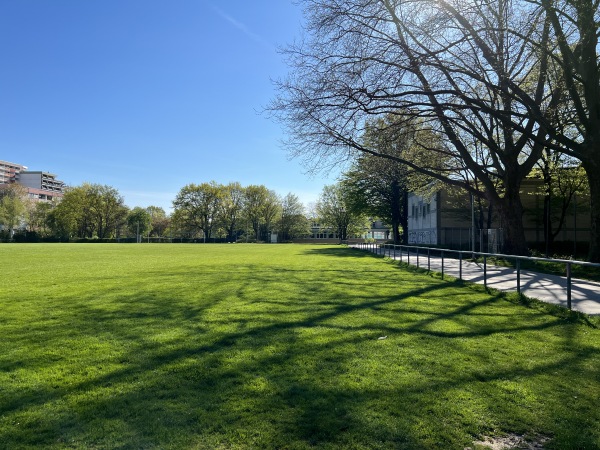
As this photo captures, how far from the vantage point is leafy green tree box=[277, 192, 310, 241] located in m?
105

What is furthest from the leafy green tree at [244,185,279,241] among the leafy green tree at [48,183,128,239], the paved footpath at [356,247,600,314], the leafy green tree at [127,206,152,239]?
the paved footpath at [356,247,600,314]

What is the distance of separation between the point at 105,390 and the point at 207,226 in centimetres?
9783

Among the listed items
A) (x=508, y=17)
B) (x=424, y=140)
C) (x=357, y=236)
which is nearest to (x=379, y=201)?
(x=424, y=140)

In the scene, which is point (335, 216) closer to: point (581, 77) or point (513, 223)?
point (513, 223)

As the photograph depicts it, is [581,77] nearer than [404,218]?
Yes

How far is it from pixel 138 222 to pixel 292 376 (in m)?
104

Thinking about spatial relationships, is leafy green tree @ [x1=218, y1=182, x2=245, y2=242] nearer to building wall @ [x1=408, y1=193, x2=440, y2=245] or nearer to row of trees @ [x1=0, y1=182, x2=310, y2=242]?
row of trees @ [x1=0, y1=182, x2=310, y2=242]

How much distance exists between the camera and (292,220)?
105062mm

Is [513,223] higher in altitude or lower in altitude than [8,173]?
lower

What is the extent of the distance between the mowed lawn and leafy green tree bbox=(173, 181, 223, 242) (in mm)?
89662

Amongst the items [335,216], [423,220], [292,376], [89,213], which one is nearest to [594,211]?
[292,376]

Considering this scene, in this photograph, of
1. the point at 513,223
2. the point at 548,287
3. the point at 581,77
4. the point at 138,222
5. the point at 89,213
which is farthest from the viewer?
the point at 138,222

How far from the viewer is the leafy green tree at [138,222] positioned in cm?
10238

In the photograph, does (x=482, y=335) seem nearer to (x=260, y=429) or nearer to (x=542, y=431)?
(x=542, y=431)
